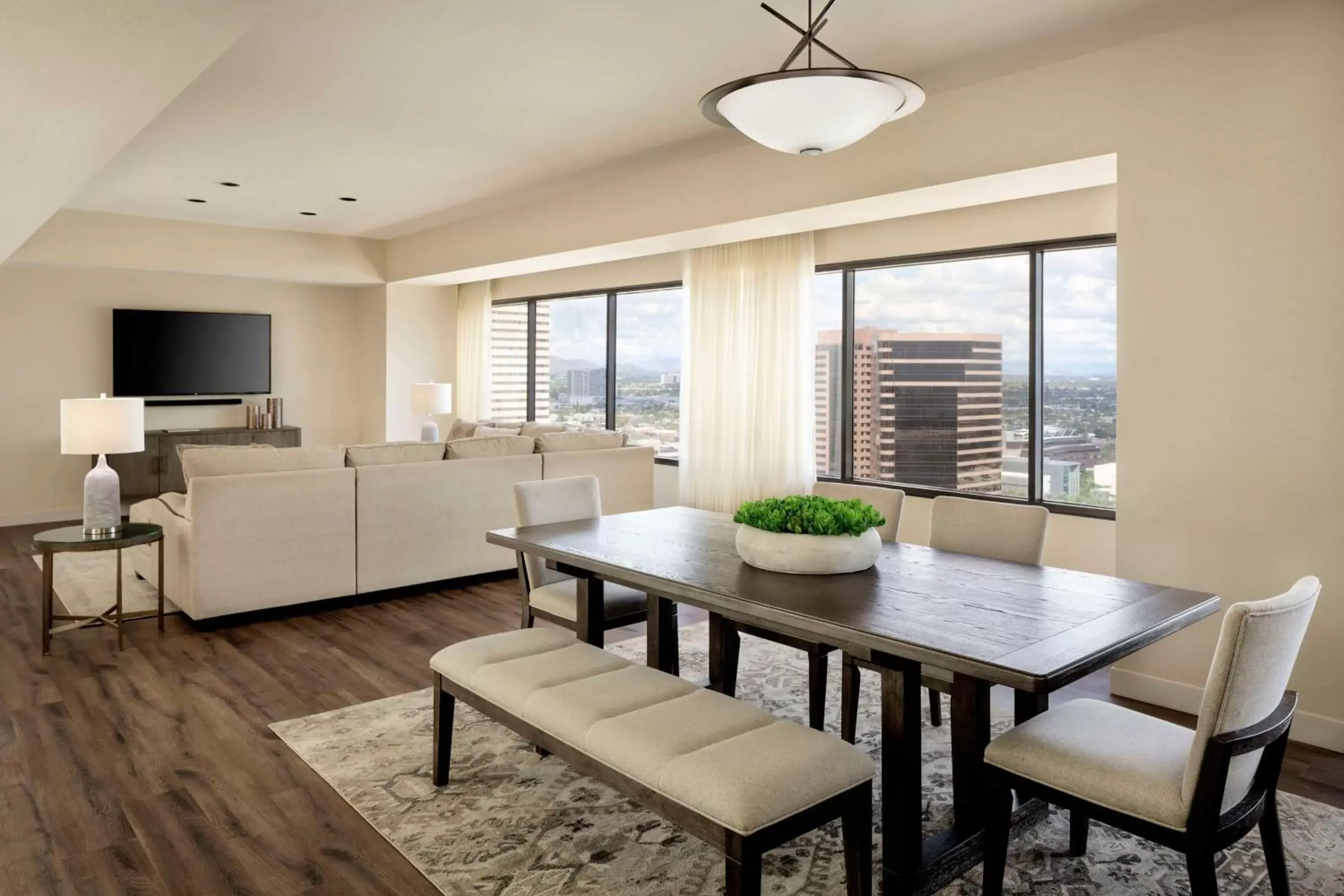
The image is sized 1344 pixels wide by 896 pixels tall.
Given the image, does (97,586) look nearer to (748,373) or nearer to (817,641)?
(748,373)

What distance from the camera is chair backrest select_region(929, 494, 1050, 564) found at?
315 centimetres

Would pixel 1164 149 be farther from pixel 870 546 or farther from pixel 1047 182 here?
pixel 870 546

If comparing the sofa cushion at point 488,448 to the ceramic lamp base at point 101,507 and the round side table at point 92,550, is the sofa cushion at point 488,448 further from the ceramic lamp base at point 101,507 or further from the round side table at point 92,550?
the ceramic lamp base at point 101,507

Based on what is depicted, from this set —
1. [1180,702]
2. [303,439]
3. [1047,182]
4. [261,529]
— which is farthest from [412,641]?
[303,439]

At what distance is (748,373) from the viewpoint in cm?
705

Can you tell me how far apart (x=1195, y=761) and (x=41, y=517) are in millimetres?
9118

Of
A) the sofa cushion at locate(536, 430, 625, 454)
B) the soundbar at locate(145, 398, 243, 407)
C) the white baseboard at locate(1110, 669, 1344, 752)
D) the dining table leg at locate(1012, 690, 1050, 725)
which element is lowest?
the white baseboard at locate(1110, 669, 1344, 752)

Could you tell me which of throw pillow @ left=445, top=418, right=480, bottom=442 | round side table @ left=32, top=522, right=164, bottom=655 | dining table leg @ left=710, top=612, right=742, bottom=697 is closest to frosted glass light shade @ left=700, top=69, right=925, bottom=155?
dining table leg @ left=710, top=612, right=742, bottom=697

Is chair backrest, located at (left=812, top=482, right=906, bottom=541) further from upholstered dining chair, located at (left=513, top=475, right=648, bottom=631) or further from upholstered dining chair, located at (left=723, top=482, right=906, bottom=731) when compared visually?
upholstered dining chair, located at (left=513, top=475, right=648, bottom=631)

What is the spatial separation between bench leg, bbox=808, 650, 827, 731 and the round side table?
315 cm

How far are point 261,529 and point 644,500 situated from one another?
2.67m

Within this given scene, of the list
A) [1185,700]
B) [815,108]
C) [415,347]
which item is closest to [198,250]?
[415,347]

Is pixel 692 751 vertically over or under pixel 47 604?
over

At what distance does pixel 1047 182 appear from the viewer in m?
4.27
